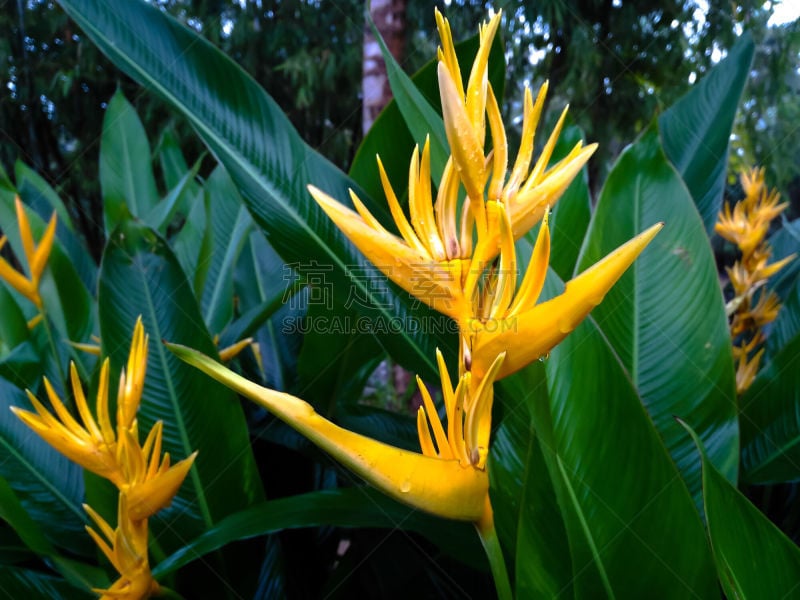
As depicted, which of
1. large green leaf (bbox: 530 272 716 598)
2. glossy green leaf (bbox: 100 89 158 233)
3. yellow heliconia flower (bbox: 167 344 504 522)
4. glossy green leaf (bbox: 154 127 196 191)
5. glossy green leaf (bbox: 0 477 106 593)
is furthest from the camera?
glossy green leaf (bbox: 154 127 196 191)

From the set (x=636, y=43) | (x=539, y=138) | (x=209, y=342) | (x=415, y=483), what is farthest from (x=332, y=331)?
(x=636, y=43)

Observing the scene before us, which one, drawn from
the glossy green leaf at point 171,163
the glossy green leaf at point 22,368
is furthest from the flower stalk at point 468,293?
the glossy green leaf at point 171,163

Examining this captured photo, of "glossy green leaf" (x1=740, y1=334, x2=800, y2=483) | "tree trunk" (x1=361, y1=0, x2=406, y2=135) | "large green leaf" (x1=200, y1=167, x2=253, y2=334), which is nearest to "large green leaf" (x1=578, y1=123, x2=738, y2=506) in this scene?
"glossy green leaf" (x1=740, y1=334, x2=800, y2=483)

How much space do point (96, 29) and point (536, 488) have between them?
1.63 ft

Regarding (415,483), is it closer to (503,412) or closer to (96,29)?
(503,412)

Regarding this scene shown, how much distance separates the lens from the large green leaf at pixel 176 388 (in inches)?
22.3

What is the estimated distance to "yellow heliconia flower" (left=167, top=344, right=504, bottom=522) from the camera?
26 cm

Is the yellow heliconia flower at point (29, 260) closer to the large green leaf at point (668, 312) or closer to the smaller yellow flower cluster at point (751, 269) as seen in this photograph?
the large green leaf at point (668, 312)

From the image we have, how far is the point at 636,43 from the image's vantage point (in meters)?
3.55

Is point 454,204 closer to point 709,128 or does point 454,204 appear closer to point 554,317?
point 554,317

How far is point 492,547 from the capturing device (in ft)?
1.00

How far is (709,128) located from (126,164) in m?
0.95

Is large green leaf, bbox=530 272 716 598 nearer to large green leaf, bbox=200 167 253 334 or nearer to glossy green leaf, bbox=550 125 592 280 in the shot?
glossy green leaf, bbox=550 125 592 280

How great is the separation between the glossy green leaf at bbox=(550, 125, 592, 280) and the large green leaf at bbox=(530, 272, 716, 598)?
0.26m
